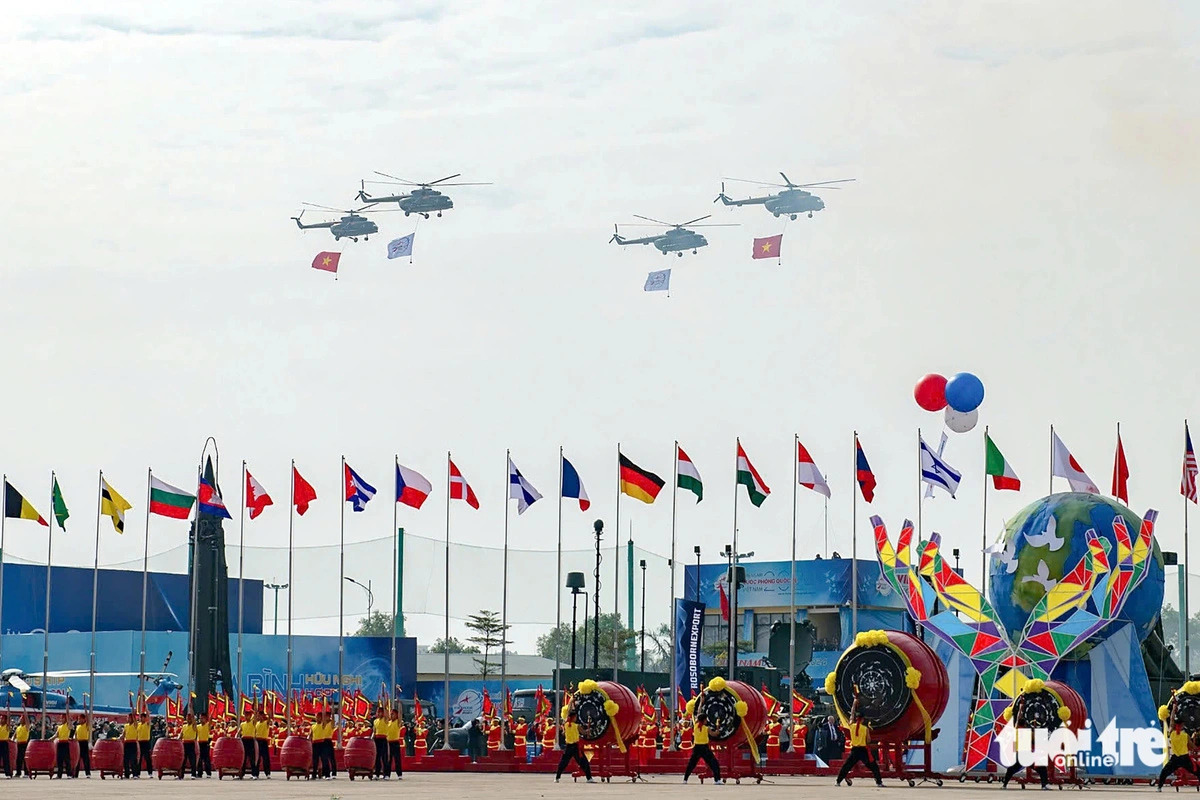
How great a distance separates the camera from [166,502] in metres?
45.7

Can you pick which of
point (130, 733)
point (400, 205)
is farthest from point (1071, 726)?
point (400, 205)

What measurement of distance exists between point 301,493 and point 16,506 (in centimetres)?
712

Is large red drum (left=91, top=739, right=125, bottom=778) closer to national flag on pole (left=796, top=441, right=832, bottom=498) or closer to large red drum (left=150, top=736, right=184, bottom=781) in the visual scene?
large red drum (left=150, top=736, right=184, bottom=781)

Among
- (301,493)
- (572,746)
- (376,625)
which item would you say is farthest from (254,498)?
(376,625)

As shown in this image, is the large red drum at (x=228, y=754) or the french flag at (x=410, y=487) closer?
the large red drum at (x=228, y=754)

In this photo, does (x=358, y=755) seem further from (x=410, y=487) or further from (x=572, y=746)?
(x=410, y=487)

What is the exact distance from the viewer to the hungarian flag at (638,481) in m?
43.7

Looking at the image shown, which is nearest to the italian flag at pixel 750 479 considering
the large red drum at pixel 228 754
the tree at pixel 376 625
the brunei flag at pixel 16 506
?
the large red drum at pixel 228 754

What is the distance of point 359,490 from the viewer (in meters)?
46.1

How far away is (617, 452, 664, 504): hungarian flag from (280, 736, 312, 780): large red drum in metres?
11.0

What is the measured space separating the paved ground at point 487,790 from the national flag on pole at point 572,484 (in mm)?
11186

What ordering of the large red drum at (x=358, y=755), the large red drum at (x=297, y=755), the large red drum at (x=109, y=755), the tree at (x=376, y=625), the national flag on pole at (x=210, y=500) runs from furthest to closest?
the tree at (x=376, y=625), the national flag on pole at (x=210, y=500), the large red drum at (x=109, y=755), the large red drum at (x=297, y=755), the large red drum at (x=358, y=755)

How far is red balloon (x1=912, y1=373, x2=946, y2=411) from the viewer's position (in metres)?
35.4

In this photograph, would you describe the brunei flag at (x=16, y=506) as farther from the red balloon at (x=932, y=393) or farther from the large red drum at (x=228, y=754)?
the red balloon at (x=932, y=393)
